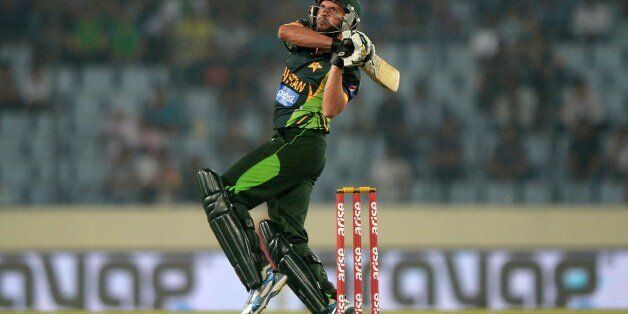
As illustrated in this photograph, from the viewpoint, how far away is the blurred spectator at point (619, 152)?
912 cm

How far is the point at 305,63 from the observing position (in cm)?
465

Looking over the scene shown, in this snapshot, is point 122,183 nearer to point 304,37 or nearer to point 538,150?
point 538,150

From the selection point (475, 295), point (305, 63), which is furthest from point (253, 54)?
point (305, 63)

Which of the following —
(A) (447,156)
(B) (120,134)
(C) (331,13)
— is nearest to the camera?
(C) (331,13)

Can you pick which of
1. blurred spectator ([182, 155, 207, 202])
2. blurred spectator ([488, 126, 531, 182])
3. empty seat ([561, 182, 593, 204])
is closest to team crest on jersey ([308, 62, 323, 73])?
blurred spectator ([182, 155, 207, 202])

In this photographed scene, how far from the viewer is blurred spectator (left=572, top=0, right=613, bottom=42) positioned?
403 inches

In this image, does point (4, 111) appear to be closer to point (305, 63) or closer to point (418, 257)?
point (418, 257)

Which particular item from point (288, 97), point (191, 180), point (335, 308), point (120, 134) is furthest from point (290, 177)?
point (120, 134)

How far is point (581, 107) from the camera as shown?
953cm

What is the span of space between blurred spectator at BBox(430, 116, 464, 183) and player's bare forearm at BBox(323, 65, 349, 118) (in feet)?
15.5

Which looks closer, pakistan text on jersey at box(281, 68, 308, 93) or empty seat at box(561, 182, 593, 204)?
pakistan text on jersey at box(281, 68, 308, 93)

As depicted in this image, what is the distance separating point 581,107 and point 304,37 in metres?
5.63

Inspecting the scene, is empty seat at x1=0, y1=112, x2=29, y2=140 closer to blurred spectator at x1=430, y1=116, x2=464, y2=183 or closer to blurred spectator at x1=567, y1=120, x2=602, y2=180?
blurred spectator at x1=430, y1=116, x2=464, y2=183

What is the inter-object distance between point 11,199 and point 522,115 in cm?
457
